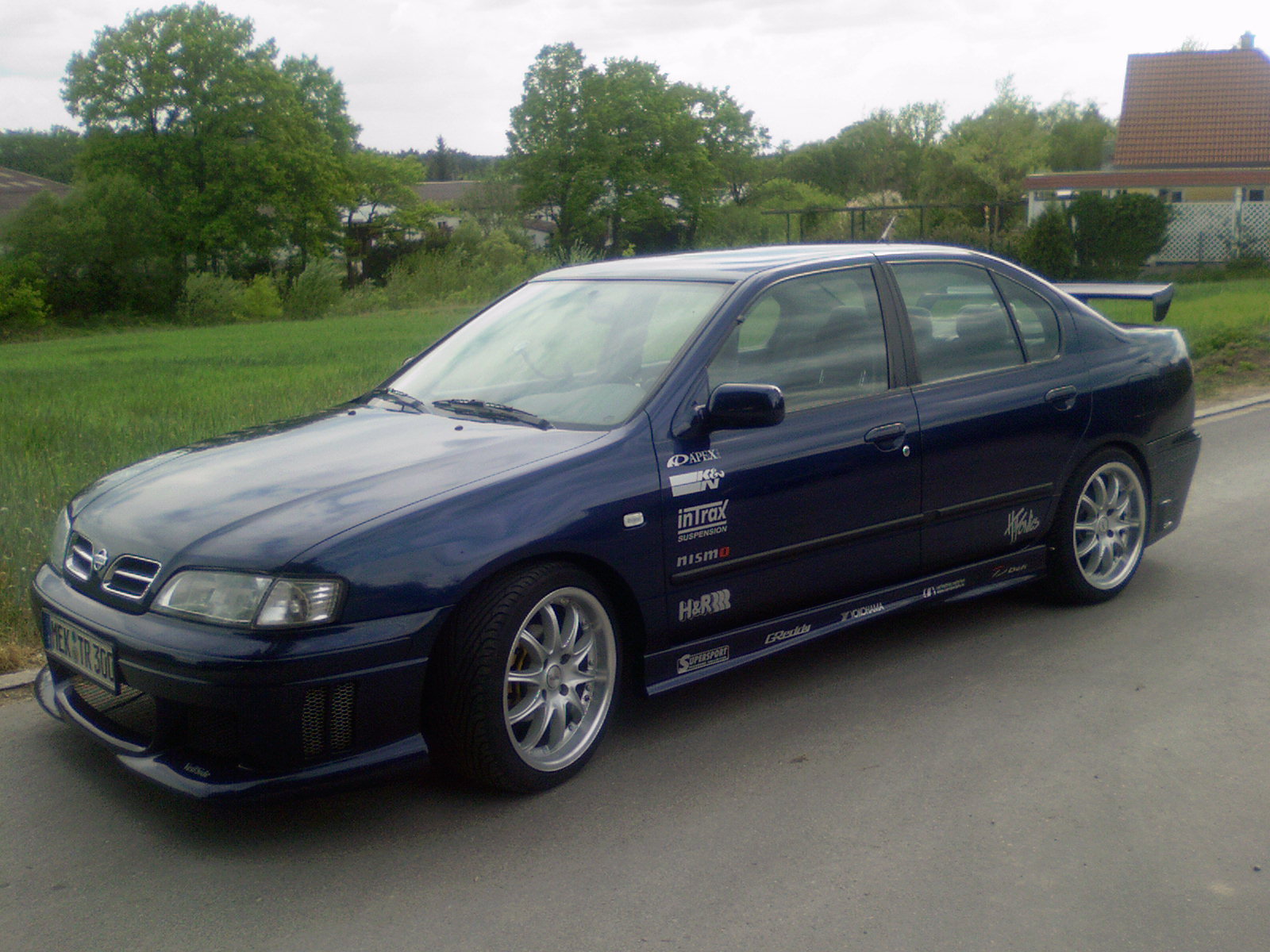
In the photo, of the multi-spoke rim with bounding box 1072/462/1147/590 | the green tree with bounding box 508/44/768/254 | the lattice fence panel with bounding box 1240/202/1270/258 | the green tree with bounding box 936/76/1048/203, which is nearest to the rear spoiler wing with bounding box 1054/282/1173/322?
the multi-spoke rim with bounding box 1072/462/1147/590

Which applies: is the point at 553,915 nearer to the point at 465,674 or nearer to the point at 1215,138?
the point at 465,674

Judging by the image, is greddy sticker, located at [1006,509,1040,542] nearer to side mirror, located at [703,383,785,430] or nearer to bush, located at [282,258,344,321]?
side mirror, located at [703,383,785,430]

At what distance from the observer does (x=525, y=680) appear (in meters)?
3.69

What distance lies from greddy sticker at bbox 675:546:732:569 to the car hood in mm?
491

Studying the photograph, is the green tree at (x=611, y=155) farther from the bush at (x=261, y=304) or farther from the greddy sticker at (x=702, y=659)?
the greddy sticker at (x=702, y=659)

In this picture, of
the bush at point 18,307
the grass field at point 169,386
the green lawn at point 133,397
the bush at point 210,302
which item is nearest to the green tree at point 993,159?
the grass field at point 169,386

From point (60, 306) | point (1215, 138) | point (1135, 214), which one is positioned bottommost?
point (60, 306)

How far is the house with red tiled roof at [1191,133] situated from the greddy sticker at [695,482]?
123ft

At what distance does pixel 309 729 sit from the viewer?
3279 millimetres

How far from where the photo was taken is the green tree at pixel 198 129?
54500mm

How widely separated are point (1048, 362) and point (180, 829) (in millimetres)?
3844

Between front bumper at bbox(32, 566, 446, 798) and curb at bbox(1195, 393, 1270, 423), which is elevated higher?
front bumper at bbox(32, 566, 446, 798)

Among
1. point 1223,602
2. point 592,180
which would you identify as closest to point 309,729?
point 1223,602

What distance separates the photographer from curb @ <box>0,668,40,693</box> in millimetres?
4711
